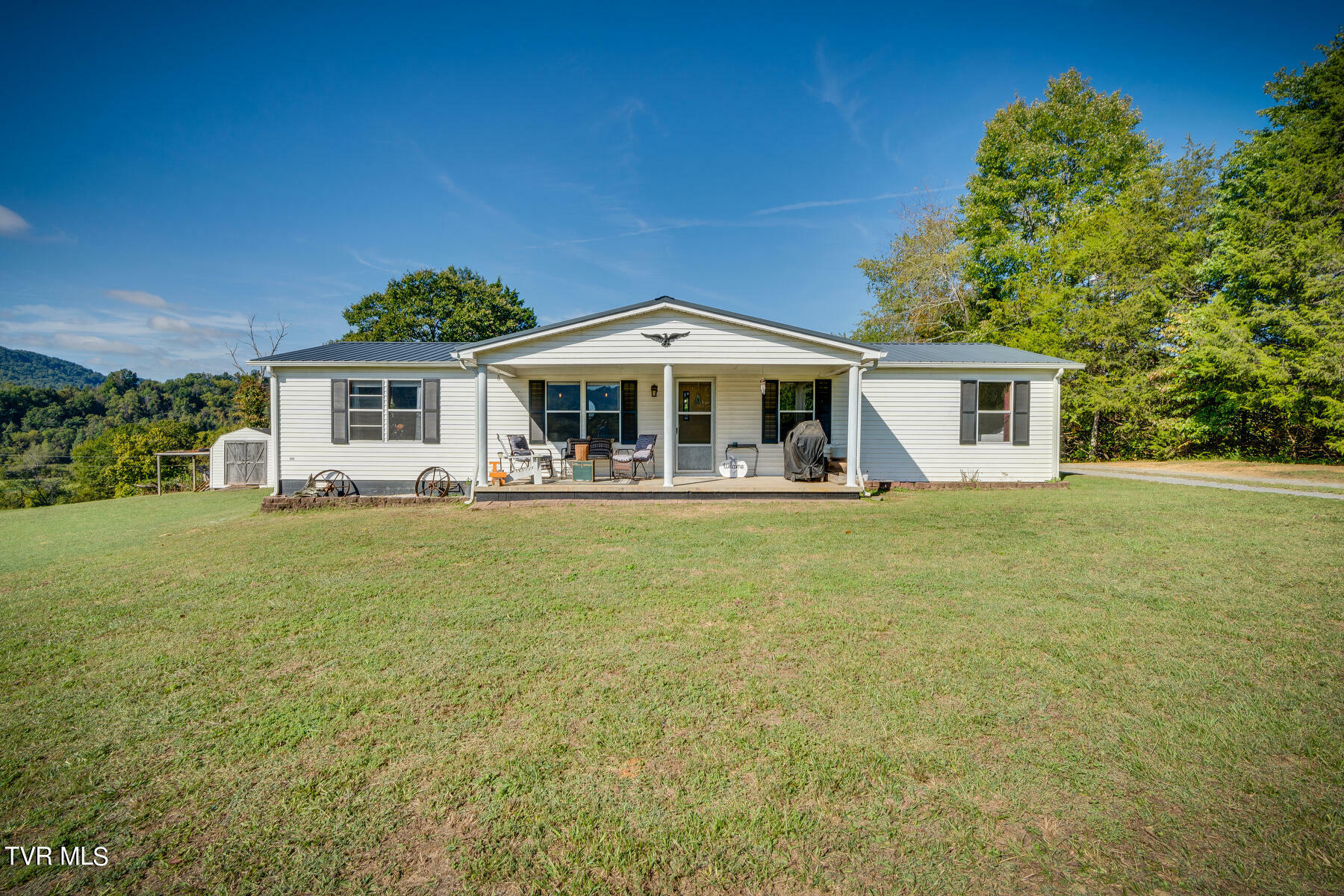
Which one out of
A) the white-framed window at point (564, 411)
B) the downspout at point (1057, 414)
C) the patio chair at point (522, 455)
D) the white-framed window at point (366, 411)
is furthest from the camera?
the white-framed window at point (564, 411)

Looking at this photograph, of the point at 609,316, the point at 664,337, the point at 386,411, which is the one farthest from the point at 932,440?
the point at 386,411

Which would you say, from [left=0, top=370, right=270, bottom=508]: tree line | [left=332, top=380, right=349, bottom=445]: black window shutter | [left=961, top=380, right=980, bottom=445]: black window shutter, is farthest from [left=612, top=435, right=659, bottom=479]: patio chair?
[left=0, top=370, right=270, bottom=508]: tree line

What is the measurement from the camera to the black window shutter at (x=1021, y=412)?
12242 millimetres

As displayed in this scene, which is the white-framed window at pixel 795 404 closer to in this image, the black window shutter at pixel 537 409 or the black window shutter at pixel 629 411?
the black window shutter at pixel 629 411

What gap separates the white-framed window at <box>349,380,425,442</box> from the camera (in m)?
11.9

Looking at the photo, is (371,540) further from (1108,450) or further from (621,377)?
(1108,450)

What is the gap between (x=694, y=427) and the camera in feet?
42.0

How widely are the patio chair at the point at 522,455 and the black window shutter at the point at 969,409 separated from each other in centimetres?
931

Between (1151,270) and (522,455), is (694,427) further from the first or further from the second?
(1151,270)

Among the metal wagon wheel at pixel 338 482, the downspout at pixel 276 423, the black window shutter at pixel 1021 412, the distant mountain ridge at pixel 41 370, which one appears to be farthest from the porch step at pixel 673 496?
A: the distant mountain ridge at pixel 41 370

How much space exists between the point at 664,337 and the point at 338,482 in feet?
25.7

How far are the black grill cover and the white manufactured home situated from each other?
1.62 feet

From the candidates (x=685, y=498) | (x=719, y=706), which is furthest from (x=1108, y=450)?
(x=719, y=706)

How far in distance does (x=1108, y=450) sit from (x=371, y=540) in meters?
23.3
